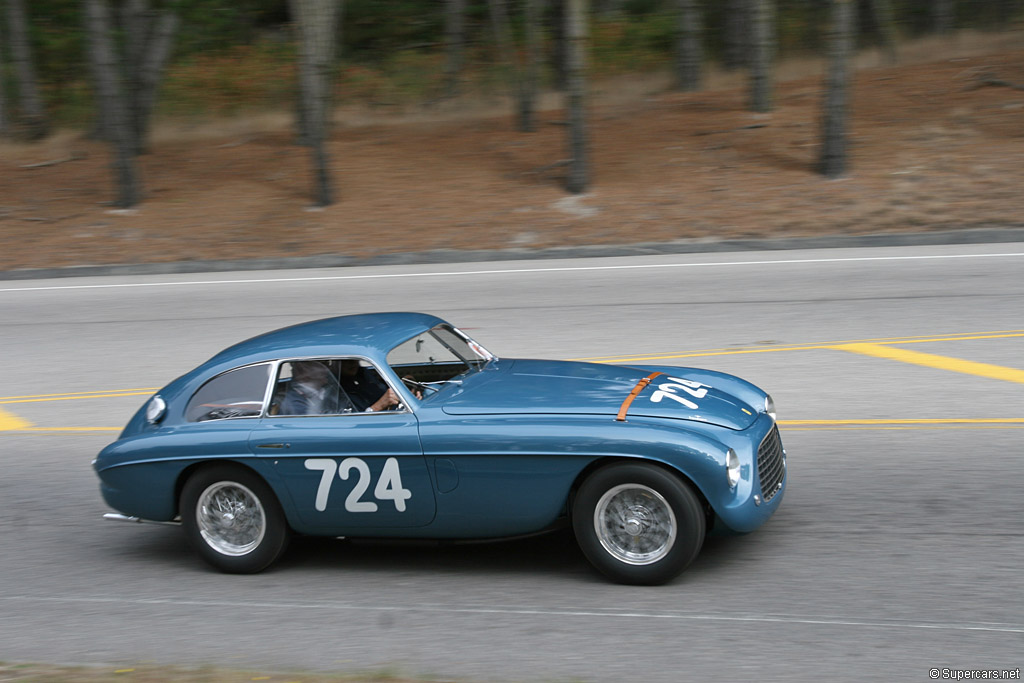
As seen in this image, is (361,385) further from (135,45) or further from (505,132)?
(135,45)

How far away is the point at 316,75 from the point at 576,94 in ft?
15.7

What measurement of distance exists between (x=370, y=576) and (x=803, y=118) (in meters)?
19.3

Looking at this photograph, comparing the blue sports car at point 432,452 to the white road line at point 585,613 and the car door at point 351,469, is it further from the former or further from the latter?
the white road line at point 585,613

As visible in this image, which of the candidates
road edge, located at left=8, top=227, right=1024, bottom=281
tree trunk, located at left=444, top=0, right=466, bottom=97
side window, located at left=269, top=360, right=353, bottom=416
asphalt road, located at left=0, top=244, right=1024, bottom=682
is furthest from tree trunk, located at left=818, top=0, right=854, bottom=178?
side window, located at left=269, top=360, right=353, bottom=416

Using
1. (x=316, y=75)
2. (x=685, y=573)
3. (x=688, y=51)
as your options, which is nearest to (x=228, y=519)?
(x=685, y=573)

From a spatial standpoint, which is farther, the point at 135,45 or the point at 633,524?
the point at 135,45

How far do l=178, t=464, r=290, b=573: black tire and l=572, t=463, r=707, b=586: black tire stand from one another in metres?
1.65

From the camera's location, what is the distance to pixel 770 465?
5445 millimetres

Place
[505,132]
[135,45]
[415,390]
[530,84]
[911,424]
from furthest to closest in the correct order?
[135,45]
[505,132]
[530,84]
[911,424]
[415,390]

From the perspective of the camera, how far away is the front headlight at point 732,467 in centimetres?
499

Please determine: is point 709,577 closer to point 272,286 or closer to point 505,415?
point 505,415

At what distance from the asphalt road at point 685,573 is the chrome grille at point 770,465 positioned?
1.15 ft

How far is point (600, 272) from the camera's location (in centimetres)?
1467

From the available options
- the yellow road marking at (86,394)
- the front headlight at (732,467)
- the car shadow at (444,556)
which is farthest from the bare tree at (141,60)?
the front headlight at (732,467)
